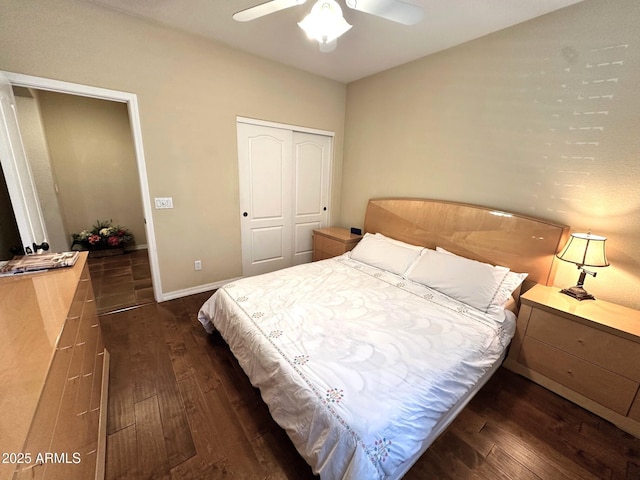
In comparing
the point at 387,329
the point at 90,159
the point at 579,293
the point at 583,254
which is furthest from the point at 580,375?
the point at 90,159

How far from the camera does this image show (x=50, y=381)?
781 mm

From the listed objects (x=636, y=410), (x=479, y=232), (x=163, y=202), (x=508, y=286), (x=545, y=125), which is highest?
(x=545, y=125)

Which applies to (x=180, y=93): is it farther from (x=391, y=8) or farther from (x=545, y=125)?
(x=545, y=125)

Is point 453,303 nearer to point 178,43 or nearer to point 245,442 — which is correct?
point 245,442

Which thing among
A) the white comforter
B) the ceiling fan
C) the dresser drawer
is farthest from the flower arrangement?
the dresser drawer

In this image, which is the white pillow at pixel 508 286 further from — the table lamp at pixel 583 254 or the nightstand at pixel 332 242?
the nightstand at pixel 332 242

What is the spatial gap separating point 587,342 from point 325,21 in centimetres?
254

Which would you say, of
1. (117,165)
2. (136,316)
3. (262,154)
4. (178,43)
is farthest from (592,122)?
(117,165)

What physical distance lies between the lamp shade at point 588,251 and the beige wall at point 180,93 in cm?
291

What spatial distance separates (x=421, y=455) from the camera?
1381mm

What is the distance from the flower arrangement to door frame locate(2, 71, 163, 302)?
2009mm

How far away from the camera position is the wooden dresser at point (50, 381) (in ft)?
2.05

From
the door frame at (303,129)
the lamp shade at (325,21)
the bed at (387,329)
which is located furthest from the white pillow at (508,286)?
the door frame at (303,129)

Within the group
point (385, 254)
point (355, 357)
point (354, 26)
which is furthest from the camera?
point (385, 254)
